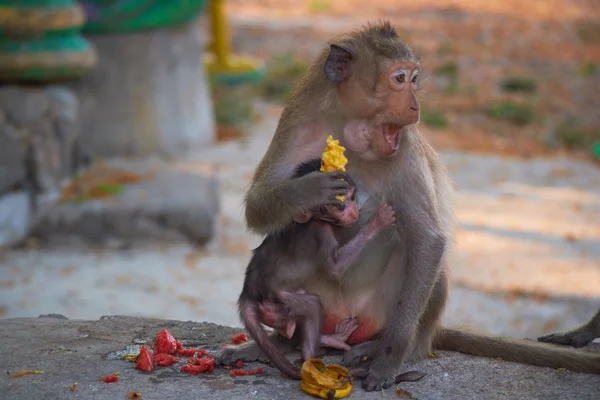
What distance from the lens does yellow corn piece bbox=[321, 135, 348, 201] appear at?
3.57 m

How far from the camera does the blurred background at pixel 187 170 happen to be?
7160 mm

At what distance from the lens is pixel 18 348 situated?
3814 millimetres

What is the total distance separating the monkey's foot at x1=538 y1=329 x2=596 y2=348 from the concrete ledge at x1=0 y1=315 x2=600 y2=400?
10.5 inches

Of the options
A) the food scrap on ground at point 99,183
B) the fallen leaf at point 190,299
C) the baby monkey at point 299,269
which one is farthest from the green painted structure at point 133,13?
the baby monkey at point 299,269

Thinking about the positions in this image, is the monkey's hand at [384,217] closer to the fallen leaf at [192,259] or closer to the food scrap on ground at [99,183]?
the fallen leaf at [192,259]

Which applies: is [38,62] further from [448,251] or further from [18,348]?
[448,251]

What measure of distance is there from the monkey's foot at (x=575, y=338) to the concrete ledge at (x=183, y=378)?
0.27m

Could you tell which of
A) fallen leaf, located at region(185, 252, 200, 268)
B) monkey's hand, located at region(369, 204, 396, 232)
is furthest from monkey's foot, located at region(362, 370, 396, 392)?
fallen leaf, located at region(185, 252, 200, 268)

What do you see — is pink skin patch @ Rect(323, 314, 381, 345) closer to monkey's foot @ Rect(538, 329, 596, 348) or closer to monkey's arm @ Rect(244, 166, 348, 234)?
monkey's arm @ Rect(244, 166, 348, 234)

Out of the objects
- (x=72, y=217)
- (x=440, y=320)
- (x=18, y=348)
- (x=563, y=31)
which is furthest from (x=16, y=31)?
(x=563, y=31)

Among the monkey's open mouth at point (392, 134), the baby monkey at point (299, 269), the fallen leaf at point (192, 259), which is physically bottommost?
the fallen leaf at point (192, 259)

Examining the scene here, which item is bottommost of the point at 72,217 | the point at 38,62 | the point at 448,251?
the point at 72,217

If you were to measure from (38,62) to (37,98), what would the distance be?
12.6 inches

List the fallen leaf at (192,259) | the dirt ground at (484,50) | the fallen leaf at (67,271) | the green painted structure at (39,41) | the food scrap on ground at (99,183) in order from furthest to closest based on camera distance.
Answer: the dirt ground at (484,50)
the food scrap on ground at (99,183)
the green painted structure at (39,41)
the fallen leaf at (192,259)
the fallen leaf at (67,271)
